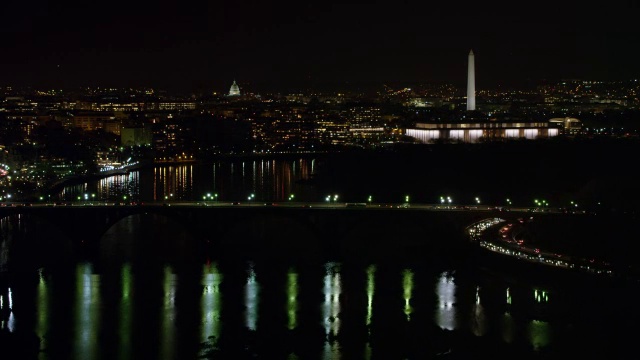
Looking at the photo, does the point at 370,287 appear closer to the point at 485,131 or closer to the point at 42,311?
the point at 42,311

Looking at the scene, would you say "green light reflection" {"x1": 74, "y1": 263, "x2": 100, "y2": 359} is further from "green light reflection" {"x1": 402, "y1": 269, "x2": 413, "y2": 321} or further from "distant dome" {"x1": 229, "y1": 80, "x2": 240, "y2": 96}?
"distant dome" {"x1": 229, "y1": 80, "x2": 240, "y2": 96}

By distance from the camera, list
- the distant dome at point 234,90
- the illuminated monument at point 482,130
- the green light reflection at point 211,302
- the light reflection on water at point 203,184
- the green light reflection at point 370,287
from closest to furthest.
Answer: the green light reflection at point 211,302 < the green light reflection at point 370,287 < the light reflection on water at point 203,184 < the illuminated monument at point 482,130 < the distant dome at point 234,90

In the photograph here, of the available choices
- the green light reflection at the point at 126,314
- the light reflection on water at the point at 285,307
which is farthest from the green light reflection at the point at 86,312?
the green light reflection at the point at 126,314

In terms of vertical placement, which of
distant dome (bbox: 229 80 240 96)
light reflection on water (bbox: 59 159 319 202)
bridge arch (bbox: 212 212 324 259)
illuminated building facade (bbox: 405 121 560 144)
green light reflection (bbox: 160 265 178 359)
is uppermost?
distant dome (bbox: 229 80 240 96)

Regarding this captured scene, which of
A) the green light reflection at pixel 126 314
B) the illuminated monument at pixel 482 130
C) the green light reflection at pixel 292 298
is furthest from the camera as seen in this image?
the illuminated monument at pixel 482 130

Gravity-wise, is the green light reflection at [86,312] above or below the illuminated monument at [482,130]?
below

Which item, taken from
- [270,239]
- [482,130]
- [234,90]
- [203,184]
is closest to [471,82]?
[482,130]

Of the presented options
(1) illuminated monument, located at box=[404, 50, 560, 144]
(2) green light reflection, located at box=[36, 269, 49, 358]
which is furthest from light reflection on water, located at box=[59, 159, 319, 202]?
(2) green light reflection, located at box=[36, 269, 49, 358]

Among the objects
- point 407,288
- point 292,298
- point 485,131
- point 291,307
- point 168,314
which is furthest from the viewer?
point 485,131

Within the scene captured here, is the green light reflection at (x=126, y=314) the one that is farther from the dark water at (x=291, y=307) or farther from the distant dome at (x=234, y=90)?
the distant dome at (x=234, y=90)
